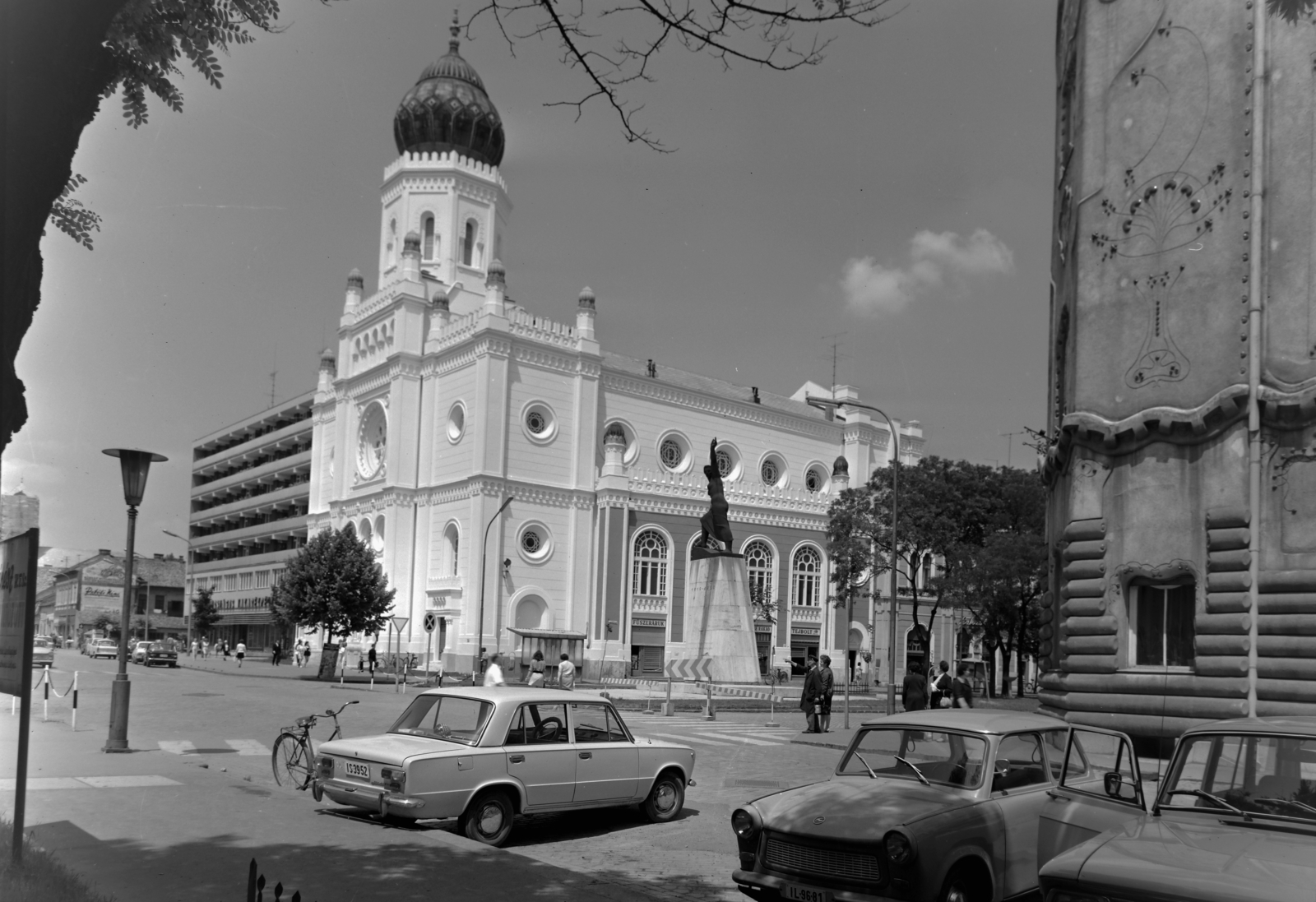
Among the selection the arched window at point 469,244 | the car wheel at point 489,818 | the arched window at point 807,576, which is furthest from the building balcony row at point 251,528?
the car wheel at point 489,818

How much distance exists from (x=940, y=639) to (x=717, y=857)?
67.7 meters

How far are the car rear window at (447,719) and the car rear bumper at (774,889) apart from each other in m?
3.44

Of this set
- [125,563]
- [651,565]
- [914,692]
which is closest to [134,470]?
[125,563]

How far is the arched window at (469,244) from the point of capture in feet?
220

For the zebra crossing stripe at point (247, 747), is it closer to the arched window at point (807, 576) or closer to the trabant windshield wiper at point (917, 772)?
the trabant windshield wiper at point (917, 772)

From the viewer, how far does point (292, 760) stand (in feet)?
41.4

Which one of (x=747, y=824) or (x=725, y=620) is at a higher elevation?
(x=747, y=824)

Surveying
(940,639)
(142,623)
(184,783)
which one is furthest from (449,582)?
(142,623)

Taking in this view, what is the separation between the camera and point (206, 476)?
102 metres

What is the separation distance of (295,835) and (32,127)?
241 inches

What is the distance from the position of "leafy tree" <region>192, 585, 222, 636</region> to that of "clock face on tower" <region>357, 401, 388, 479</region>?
30688mm

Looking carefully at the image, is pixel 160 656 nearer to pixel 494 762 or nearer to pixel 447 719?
pixel 447 719

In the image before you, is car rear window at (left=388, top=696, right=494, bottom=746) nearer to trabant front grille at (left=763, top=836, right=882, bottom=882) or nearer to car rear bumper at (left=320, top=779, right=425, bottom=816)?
car rear bumper at (left=320, top=779, right=425, bottom=816)

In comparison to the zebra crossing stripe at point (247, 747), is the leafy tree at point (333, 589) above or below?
above
